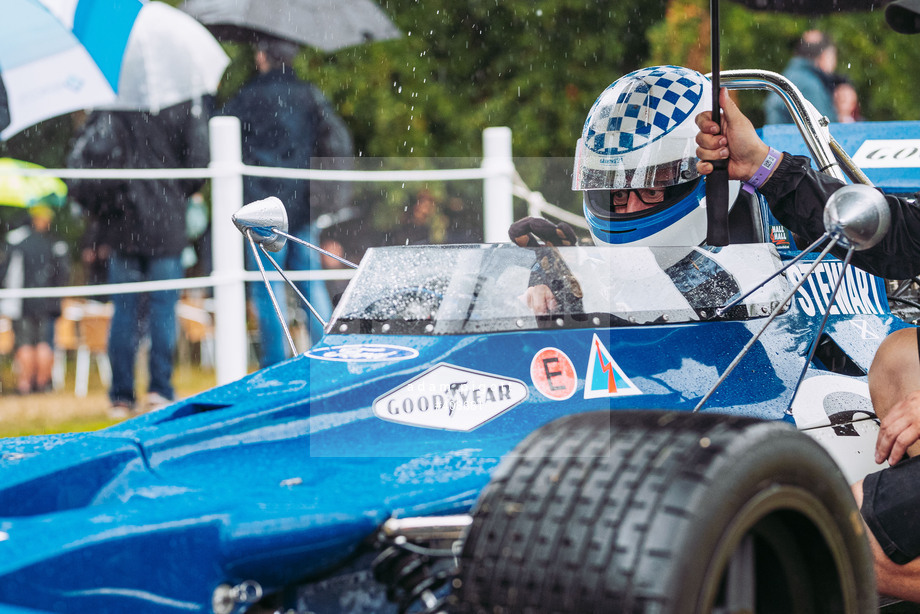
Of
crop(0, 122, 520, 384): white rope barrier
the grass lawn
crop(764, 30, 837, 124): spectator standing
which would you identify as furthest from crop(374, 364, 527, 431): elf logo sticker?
crop(764, 30, 837, 124): spectator standing

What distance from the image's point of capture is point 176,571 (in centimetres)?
193

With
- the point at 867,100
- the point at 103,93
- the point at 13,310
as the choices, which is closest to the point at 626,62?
the point at 867,100

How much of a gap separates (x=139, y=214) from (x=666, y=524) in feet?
17.6

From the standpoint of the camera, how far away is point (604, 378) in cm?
263

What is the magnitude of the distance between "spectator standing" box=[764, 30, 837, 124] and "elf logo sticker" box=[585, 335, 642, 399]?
509 centimetres

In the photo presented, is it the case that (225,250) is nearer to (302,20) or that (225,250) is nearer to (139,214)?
(139,214)

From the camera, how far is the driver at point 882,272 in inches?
99.9

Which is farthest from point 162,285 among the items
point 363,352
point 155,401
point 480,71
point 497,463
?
point 480,71

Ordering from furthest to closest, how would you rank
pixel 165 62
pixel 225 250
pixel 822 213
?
pixel 165 62 → pixel 225 250 → pixel 822 213

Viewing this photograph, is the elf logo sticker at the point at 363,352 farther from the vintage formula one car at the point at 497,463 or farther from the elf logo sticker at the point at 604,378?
the elf logo sticker at the point at 604,378

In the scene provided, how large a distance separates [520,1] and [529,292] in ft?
40.8

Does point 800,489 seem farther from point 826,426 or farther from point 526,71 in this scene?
point 526,71

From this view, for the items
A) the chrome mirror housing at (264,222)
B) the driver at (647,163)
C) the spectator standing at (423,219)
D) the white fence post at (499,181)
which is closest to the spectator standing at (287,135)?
the white fence post at (499,181)

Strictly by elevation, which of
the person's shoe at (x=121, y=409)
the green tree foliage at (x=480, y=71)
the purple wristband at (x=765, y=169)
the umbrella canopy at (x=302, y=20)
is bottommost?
the person's shoe at (x=121, y=409)
